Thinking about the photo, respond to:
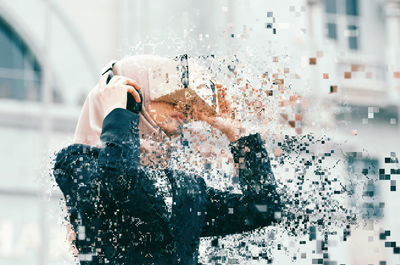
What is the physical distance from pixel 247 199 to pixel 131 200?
0.22 meters

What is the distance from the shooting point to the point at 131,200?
1.13 meters

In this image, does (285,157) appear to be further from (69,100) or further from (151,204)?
(69,100)

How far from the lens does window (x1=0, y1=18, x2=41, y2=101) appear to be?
6.29m

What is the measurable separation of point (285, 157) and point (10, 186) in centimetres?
544

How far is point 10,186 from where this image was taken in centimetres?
623

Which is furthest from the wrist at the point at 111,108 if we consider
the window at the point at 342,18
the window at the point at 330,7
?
the window at the point at 330,7

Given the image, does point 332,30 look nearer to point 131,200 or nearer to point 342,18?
point 342,18

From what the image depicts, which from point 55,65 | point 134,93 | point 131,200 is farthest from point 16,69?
point 131,200

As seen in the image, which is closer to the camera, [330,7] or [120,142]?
[120,142]

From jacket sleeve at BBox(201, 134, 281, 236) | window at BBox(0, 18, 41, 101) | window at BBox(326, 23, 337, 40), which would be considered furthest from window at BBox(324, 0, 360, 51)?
jacket sleeve at BBox(201, 134, 281, 236)

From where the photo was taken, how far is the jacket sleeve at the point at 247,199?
1.17 meters

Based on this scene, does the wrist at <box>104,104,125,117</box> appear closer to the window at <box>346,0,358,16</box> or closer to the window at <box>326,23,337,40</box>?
the window at <box>326,23,337,40</box>

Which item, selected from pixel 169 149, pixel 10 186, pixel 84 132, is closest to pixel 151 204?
Result: pixel 169 149

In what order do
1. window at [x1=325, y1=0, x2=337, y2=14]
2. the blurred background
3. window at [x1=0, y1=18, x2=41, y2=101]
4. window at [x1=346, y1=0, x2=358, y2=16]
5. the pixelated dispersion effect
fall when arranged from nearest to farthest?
the pixelated dispersion effect
the blurred background
window at [x1=0, y1=18, x2=41, y2=101]
window at [x1=325, y1=0, x2=337, y2=14]
window at [x1=346, y1=0, x2=358, y2=16]
